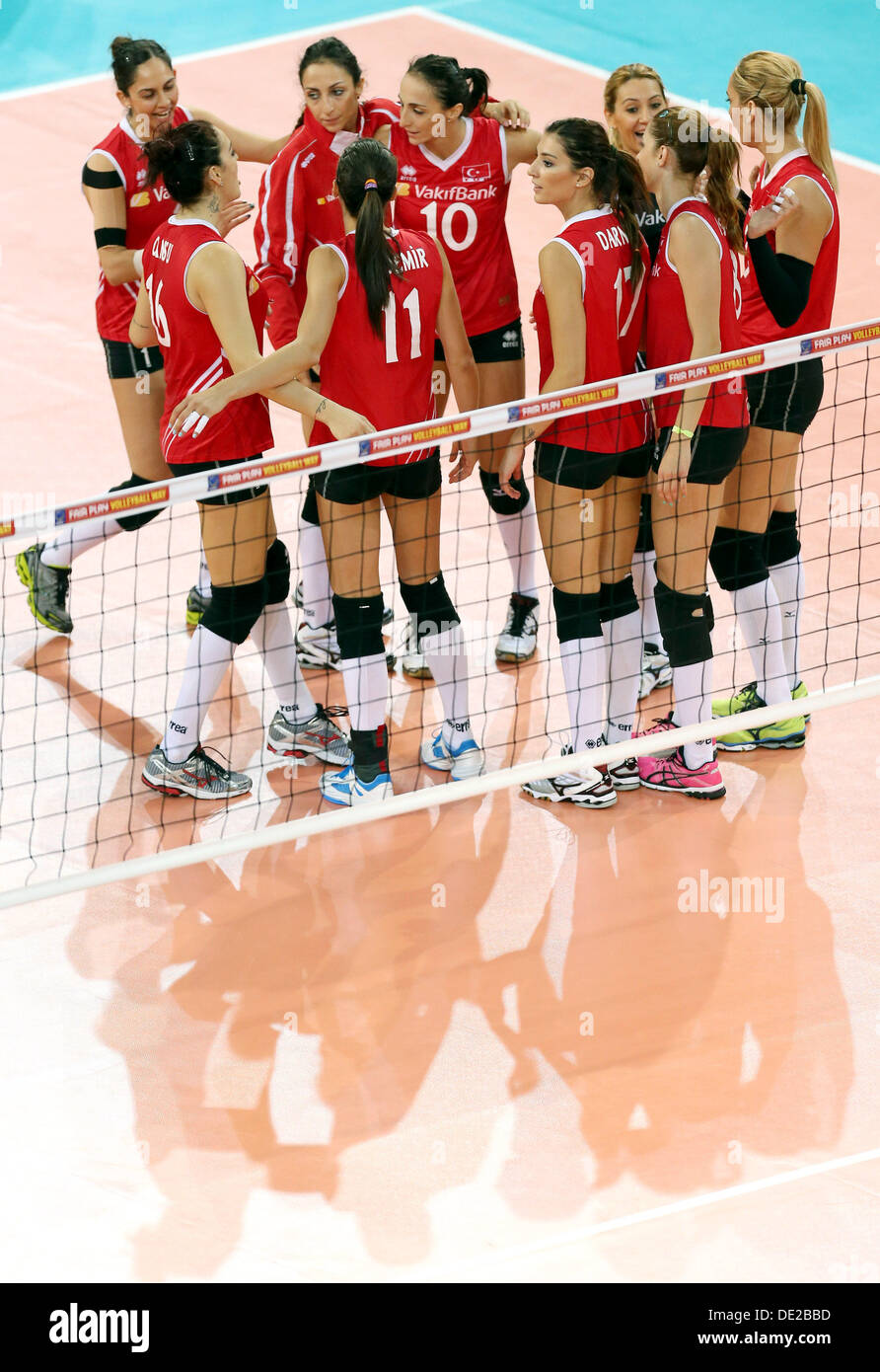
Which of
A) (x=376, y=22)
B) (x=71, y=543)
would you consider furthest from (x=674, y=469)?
(x=376, y=22)

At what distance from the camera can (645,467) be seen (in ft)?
20.0

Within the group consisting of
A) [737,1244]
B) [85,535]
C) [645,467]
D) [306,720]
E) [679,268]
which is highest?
[679,268]

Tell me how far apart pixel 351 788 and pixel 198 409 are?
1.50 metres

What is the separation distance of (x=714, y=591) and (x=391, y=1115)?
3461 mm

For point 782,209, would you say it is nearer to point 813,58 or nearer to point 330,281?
point 330,281

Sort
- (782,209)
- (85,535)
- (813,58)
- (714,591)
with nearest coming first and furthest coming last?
(782,209) < (85,535) < (714,591) < (813,58)

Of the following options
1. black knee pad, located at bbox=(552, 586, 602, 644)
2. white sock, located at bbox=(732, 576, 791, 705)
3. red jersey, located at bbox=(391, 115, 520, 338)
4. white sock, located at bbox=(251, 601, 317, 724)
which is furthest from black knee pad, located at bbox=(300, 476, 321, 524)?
white sock, located at bbox=(732, 576, 791, 705)

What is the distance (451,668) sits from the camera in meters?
6.32

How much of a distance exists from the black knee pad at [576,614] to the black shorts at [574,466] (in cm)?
42

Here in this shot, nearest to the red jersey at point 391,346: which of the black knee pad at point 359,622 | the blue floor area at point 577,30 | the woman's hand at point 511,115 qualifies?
the black knee pad at point 359,622

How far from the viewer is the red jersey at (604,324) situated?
5660 millimetres

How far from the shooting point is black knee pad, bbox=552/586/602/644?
20.1 feet

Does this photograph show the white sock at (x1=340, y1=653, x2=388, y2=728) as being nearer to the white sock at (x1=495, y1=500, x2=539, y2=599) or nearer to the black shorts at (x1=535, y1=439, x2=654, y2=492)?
the black shorts at (x1=535, y1=439, x2=654, y2=492)

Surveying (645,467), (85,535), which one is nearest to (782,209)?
(645,467)
